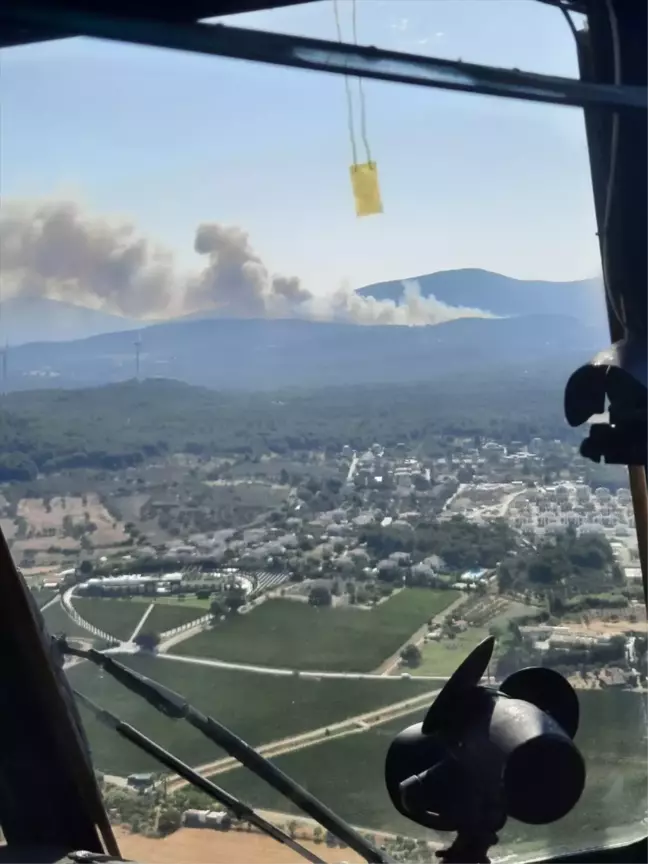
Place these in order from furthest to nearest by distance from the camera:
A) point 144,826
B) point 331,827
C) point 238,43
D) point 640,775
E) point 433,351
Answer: point 433,351 < point 640,775 < point 144,826 < point 331,827 < point 238,43

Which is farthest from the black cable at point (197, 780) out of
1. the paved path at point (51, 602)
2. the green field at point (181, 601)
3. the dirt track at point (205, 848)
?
the green field at point (181, 601)

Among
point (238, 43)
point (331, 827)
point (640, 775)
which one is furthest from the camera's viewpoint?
point (640, 775)

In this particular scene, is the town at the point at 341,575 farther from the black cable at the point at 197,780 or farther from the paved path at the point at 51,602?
the black cable at the point at 197,780

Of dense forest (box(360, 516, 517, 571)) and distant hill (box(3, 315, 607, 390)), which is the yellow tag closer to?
distant hill (box(3, 315, 607, 390))

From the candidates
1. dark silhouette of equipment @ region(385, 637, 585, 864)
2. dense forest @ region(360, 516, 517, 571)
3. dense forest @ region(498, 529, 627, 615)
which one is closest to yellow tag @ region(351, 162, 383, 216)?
dense forest @ region(360, 516, 517, 571)

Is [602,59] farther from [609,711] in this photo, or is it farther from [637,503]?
[609,711]

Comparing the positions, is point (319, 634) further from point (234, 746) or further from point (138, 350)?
point (138, 350)

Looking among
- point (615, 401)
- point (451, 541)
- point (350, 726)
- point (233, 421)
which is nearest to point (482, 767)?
point (615, 401)

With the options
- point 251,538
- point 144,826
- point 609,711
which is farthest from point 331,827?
point 609,711
